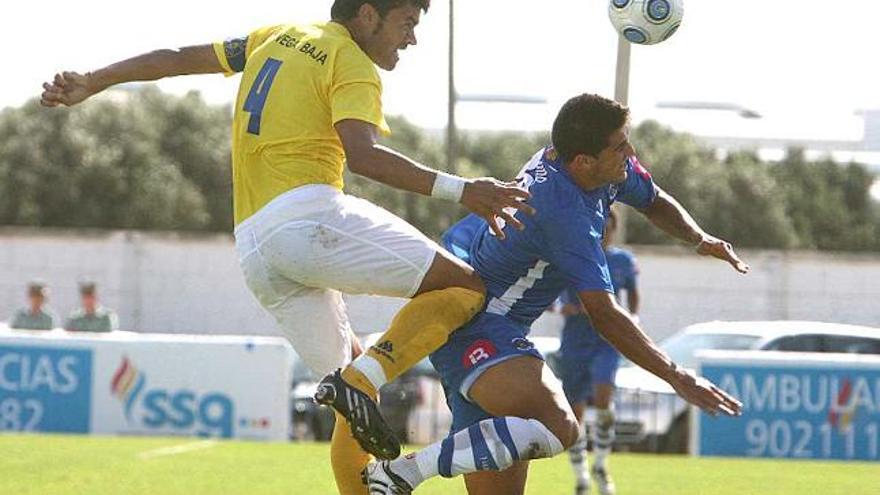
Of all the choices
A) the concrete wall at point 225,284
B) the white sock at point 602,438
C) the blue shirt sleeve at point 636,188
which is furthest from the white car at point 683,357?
the concrete wall at point 225,284

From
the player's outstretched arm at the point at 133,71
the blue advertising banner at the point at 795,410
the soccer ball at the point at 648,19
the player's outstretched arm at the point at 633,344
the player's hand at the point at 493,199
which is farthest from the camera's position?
the blue advertising banner at the point at 795,410

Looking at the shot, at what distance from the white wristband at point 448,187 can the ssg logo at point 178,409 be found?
46.0 ft

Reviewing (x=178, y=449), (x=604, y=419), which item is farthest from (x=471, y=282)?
(x=178, y=449)

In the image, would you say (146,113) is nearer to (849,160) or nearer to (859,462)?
(849,160)

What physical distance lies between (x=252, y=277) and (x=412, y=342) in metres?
0.72

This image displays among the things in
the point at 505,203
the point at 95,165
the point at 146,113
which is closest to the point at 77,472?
the point at 505,203

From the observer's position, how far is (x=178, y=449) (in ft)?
60.2

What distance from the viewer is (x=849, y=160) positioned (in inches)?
3034

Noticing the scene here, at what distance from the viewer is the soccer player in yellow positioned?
754 centimetres

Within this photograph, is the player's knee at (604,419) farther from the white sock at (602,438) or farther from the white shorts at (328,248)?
the white shorts at (328,248)

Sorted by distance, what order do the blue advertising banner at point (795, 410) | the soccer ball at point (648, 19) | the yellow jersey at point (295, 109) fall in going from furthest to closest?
the blue advertising banner at point (795, 410) < the soccer ball at point (648, 19) < the yellow jersey at point (295, 109)

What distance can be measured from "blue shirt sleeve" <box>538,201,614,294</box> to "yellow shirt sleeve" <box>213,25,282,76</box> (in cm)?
151

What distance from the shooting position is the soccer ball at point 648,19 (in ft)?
30.9

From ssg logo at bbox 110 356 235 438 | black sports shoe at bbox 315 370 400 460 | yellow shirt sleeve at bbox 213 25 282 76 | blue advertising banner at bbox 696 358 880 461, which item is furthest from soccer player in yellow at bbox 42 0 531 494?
ssg logo at bbox 110 356 235 438
